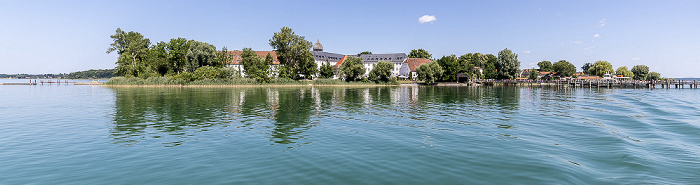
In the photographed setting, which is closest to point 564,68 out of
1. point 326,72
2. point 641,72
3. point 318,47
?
Result: point 641,72

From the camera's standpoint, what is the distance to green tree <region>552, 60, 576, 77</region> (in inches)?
6870

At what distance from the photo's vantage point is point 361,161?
12672mm

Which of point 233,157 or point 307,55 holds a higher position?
point 307,55

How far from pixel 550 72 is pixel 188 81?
177148mm

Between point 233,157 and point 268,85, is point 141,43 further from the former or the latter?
point 233,157

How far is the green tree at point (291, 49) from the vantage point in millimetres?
110312

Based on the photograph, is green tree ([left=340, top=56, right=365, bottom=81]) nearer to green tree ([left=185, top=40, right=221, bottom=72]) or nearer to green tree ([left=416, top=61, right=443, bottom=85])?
green tree ([left=416, top=61, right=443, bottom=85])

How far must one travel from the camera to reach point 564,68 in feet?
575

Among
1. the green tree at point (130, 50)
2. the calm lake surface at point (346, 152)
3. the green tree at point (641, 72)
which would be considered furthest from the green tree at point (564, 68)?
the green tree at point (130, 50)

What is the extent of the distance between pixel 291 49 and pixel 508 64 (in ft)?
280

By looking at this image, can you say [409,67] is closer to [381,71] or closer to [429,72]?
[429,72]

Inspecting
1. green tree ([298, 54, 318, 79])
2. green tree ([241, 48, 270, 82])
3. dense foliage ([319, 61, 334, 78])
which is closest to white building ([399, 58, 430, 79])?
dense foliage ([319, 61, 334, 78])

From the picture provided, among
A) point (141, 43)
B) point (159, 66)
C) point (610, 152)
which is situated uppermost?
point (141, 43)

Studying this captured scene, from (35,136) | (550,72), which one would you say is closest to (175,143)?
(35,136)
